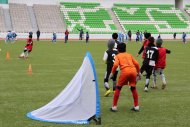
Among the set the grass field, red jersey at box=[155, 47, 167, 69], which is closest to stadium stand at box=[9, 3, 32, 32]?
the grass field

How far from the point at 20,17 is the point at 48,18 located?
4281mm

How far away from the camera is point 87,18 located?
61.9 metres

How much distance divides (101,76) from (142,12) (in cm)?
5134

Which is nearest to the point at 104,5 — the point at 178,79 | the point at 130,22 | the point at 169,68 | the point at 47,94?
the point at 130,22

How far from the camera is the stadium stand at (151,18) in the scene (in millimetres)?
62875

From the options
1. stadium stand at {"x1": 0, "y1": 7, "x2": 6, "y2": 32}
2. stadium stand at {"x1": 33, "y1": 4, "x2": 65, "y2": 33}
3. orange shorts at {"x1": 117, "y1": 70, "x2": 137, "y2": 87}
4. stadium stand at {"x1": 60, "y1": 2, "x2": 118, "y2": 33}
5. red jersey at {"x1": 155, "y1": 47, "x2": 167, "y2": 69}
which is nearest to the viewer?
orange shorts at {"x1": 117, "y1": 70, "x2": 137, "y2": 87}

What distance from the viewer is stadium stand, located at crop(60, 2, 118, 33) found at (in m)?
59.4

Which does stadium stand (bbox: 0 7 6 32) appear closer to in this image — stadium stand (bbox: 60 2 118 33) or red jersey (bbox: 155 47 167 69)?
stadium stand (bbox: 60 2 118 33)

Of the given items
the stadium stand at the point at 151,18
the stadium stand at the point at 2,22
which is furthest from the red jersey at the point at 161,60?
the stadium stand at the point at 151,18

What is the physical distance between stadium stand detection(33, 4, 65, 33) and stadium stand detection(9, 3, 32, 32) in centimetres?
157

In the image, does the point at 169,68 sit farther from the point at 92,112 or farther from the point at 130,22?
the point at 130,22

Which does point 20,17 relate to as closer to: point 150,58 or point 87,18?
point 87,18

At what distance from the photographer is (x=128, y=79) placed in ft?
31.1

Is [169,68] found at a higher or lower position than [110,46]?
lower
